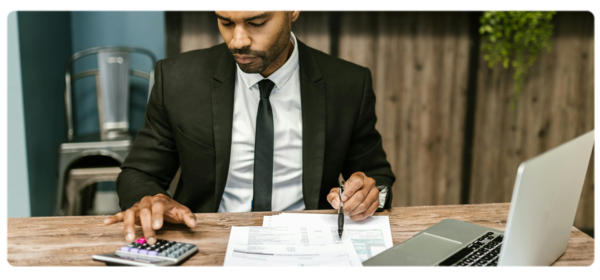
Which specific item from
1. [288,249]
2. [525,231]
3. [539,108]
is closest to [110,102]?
[288,249]

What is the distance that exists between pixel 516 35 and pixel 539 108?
0.56 m

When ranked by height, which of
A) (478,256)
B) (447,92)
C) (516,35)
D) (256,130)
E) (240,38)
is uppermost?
(516,35)

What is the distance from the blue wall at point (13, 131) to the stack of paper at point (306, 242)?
1.63 m

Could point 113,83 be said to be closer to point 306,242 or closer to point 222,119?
point 222,119

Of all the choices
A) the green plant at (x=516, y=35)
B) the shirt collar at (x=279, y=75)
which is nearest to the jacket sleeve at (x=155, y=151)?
the shirt collar at (x=279, y=75)

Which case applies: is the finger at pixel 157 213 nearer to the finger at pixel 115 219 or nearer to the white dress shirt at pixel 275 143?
the finger at pixel 115 219

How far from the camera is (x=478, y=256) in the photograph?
832mm

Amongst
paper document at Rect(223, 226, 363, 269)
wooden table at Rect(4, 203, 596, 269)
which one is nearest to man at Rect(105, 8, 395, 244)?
wooden table at Rect(4, 203, 596, 269)

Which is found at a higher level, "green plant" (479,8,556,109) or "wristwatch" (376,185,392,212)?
"green plant" (479,8,556,109)

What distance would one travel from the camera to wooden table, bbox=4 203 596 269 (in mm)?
837

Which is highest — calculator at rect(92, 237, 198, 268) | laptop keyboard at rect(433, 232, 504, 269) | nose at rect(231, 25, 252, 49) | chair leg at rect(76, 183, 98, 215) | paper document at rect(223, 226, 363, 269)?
nose at rect(231, 25, 252, 49)

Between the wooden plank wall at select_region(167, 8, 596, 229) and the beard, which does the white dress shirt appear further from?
the wooden plank wall at select_region(167, 8, 596, 229)

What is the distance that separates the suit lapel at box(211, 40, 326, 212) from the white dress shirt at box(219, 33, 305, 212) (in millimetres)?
44

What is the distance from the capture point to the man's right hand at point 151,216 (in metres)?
0.89
